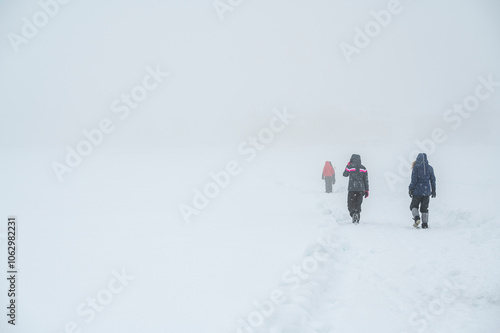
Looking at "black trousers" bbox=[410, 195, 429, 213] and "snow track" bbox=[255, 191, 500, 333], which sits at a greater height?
"black trousers" bbox=[410, 195, 429, 213]

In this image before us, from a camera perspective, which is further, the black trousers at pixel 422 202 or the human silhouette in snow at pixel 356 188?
the human silhouette in snow at pixel 356 188

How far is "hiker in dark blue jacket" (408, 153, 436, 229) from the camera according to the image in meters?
8.09

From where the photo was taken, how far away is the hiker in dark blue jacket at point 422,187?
8.09 m

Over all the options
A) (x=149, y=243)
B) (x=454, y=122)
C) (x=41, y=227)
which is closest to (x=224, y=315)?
(x=149, y=243)

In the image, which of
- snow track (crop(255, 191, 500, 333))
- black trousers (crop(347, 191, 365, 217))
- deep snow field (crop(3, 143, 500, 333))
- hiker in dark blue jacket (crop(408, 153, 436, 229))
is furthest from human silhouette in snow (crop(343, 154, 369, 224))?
snow track (crop(255, 191, 500, 333))

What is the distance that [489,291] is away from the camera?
411 cm

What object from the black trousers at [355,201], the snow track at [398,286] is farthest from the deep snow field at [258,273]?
the black trousers at [355,201]

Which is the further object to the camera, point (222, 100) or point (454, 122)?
point (222, 100)

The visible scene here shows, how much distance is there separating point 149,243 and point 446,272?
513 cm

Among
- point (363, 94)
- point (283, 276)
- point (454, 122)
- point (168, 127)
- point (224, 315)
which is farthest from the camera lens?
point (363, 94)

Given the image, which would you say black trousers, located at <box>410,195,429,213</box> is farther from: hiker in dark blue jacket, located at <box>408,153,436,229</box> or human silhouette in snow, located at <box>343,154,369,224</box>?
human silhouette in snow, located at <box>343,154,369,224</box>

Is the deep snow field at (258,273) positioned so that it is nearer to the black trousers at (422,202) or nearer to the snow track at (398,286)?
the snow track at (398,286)

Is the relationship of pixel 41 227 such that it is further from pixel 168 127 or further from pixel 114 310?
pixel 168 127

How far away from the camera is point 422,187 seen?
8.14 meters
